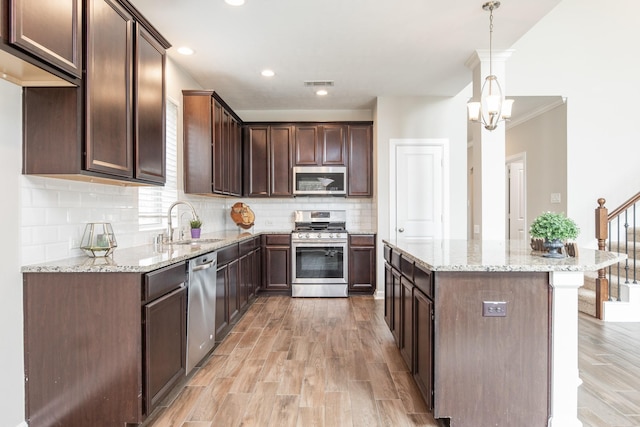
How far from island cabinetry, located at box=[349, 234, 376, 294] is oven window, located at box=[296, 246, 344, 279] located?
166 millimetres

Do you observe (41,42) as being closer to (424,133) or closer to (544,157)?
(424,133)

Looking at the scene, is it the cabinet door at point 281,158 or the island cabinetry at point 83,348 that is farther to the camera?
the cabinet door at point 281,158

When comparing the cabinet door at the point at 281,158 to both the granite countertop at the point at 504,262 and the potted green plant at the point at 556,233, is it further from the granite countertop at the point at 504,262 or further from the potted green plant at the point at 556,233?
the potted green plant at the point at 556,233

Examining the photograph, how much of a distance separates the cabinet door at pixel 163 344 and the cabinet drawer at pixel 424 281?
1.48 meters

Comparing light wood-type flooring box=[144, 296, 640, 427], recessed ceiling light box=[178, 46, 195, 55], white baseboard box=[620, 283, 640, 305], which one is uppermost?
recessed ceiling light box=[178, 46, 195, 55]

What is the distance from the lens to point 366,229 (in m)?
5.64

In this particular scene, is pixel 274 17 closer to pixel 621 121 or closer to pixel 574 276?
pixel 574 276

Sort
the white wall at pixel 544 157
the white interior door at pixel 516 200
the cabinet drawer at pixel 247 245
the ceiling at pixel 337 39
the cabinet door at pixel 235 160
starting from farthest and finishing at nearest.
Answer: the white interior door at pixel 516 200 → the white wall at pixel 544 157 → the cabinet door at pixel 235 160 → the cabinet drawer at pixel 247 245 → the ceiling at pixel 337 39

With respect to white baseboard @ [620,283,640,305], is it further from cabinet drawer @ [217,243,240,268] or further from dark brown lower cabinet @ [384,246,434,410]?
cabinet drawer @ [217,243,240,268]

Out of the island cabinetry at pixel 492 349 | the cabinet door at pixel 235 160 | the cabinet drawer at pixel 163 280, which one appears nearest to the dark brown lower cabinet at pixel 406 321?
the island cabinetry at pixel 492 349

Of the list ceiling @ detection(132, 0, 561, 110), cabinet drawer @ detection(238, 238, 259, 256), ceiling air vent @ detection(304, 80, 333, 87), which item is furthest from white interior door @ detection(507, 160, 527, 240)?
cabinet drawer @ detection(238, 238, 259, 256)

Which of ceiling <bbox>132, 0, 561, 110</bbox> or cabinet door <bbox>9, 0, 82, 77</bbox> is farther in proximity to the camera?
ceiling <bbox>132, 0, 561, 110</bbox>

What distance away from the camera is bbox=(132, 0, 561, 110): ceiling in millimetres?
2770

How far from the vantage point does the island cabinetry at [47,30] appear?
139cm
